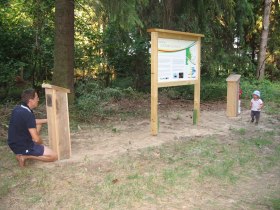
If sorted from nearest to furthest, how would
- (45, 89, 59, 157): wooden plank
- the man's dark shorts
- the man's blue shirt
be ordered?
the man's blue shirt < the man's dark shorts < (45, 89, 59, 157): wooden plank

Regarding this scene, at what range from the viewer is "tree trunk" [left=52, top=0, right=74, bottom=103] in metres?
9.03

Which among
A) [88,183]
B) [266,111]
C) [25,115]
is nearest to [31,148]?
[25,115]

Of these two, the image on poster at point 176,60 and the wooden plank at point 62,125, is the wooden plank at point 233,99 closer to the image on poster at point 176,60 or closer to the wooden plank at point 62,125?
the image on poster at point 176,60

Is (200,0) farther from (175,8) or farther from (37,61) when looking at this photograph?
(37,61)

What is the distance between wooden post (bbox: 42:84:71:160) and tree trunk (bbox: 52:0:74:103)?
3703 millimetres

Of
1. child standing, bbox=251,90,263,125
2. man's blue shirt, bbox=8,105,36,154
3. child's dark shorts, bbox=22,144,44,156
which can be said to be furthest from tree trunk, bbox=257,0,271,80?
man's blue shirt, bbox=8,105,36,154

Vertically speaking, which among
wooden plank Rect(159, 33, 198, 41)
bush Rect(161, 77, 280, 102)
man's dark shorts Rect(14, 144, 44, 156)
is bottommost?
man's dark shorts Rect(14, 144, 44, 156)

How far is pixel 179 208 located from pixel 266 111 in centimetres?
706

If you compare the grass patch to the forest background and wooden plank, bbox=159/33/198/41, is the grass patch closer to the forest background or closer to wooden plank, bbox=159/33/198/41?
wooden plank, bbox=159/33/198/41

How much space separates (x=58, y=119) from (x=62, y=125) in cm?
13

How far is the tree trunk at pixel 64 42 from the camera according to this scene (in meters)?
9.03

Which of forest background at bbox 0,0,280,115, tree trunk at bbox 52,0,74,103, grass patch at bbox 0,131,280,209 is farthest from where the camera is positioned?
forest background at bbox 0,0,280,115

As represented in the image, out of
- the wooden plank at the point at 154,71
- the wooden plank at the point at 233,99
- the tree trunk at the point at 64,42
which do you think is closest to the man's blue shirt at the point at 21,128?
the wooden plank at the point at 154,71

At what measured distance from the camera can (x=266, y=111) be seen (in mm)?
10320
